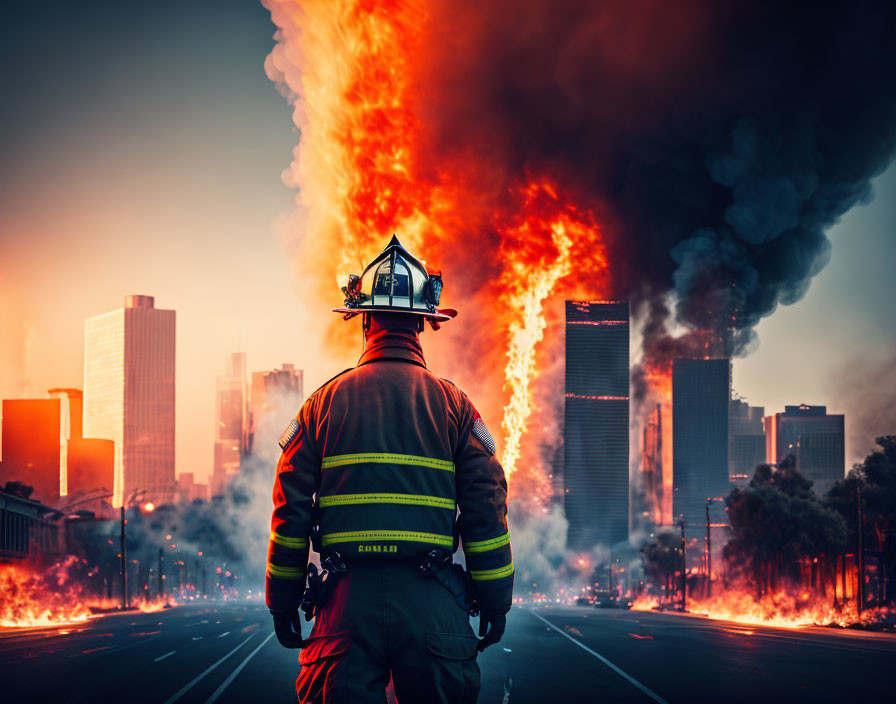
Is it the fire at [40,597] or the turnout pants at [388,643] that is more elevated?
the turnout pants at [388,643]

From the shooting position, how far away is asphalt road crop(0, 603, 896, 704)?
1602 centimetres

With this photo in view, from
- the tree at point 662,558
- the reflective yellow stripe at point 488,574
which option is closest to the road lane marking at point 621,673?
the reflective yellow stripe at point 488,574

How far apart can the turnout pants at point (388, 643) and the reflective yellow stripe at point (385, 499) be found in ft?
1.11

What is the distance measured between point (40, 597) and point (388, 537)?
308ft

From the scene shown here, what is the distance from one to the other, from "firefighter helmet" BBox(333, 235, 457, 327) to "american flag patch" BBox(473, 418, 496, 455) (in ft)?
2.64

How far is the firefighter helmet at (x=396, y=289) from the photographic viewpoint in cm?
666

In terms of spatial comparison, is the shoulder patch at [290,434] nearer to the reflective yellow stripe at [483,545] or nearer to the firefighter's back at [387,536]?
the firefighter's back at [387,536]

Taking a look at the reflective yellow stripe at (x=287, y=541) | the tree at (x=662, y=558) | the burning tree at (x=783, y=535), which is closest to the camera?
the reflective yellow stripe at (x=287, y=541)

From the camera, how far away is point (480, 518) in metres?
6.05

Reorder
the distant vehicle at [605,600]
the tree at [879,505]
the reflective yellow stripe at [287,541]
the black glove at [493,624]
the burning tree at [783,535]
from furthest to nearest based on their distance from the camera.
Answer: the distant vehicle at [605,600] < the burning tree at [783,535] < the tree at [879,505] < the black glove at [493,624] < the reflective yellow stripe at [287,541]

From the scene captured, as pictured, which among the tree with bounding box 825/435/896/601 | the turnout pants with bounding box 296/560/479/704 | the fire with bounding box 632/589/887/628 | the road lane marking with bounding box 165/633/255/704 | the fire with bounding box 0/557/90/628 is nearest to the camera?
the turnout pants with bounding box 296/560/479/704

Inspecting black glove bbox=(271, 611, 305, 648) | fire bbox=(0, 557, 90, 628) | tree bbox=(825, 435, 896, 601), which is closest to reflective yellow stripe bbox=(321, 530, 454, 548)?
black glove bbox=(271, 611, 305, 648)

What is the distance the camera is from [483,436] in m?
6.34

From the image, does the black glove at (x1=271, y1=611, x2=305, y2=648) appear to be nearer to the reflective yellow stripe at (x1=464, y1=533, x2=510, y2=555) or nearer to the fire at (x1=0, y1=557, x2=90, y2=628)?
the reflective yellow stripe at (x1=464, y1=533, x2=510, y2=555)
